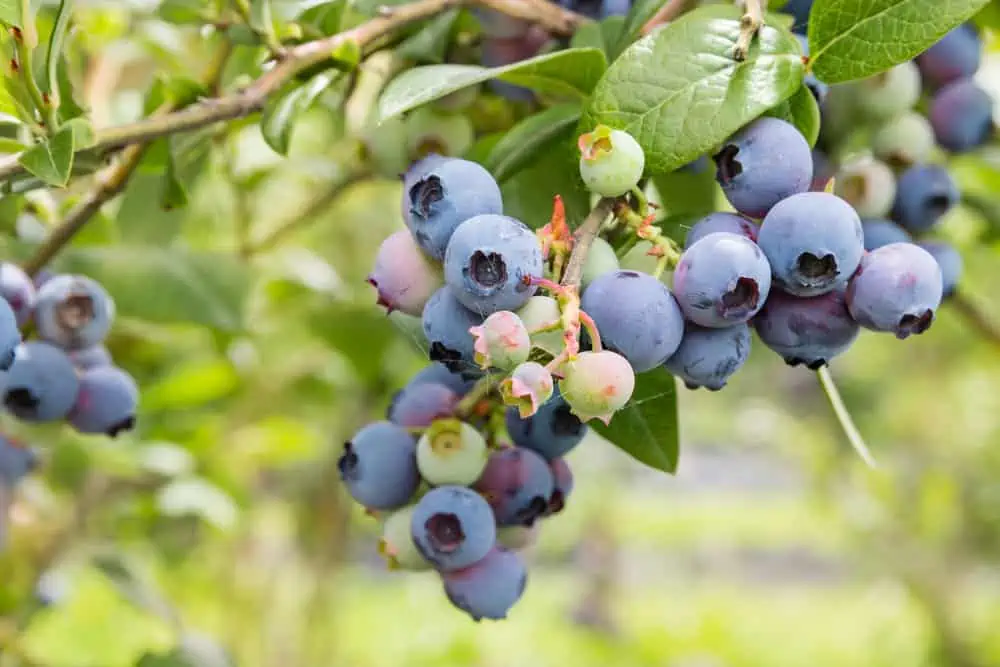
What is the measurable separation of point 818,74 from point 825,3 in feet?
0.14

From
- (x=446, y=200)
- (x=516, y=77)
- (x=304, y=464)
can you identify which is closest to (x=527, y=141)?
(x=516, y=77)

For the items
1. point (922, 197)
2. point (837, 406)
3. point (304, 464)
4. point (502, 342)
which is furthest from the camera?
point (304, 464)

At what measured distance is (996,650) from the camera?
4180mm

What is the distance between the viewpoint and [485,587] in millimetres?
577

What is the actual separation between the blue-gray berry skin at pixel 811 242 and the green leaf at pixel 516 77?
0.15 meters

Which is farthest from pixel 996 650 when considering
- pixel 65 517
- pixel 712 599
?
pixel 65 517

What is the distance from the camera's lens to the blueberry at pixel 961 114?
0.77 metres

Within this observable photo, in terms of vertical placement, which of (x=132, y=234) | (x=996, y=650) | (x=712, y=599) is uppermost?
(x=132, y=234)

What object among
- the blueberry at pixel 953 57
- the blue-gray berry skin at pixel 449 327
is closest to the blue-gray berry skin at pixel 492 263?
the blue-gray berry skin at pixel 449 327

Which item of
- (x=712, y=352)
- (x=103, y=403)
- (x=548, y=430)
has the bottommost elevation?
(x=103, y=403)

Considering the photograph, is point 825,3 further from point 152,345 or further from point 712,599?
point 712,599

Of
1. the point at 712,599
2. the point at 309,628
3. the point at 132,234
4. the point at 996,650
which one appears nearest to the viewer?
the point at 132,234

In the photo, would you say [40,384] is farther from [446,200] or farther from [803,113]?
[803,113]

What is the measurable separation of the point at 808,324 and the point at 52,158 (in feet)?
1.33
